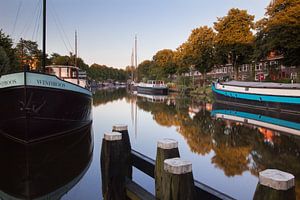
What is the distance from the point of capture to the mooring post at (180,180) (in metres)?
2.94

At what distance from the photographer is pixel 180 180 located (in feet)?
9.66

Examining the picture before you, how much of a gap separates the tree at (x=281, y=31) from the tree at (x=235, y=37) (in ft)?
12.8

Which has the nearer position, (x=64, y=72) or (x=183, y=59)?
(x=64, y=72)

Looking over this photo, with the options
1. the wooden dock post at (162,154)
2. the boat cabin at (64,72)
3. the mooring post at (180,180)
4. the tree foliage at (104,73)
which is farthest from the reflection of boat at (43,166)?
the tree foliage at (104,73)

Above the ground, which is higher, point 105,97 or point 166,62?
point 166,62

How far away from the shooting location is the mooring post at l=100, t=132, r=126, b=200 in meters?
4.32

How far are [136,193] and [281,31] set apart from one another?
26.7m

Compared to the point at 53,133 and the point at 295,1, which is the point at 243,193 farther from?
the point at 295,1

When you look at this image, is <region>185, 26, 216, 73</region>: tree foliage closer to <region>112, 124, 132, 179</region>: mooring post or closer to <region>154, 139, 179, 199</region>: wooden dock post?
<region>112, 124, 132, 179</region>: mooring post

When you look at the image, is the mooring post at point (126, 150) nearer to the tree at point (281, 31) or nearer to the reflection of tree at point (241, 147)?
the reflection of tree at point (241, 147)

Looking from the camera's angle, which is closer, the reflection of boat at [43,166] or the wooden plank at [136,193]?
the wooden plank at [136,193]

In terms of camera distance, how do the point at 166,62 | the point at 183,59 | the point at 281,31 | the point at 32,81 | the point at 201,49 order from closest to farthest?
the point at 32,81 < the point at 281,31 < the point at 201,49 < the point at 183,59 < the point at 166,62

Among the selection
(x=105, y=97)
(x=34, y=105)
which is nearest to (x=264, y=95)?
(x=34, y=105)

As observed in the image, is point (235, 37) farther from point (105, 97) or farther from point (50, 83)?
point (50, 83)
